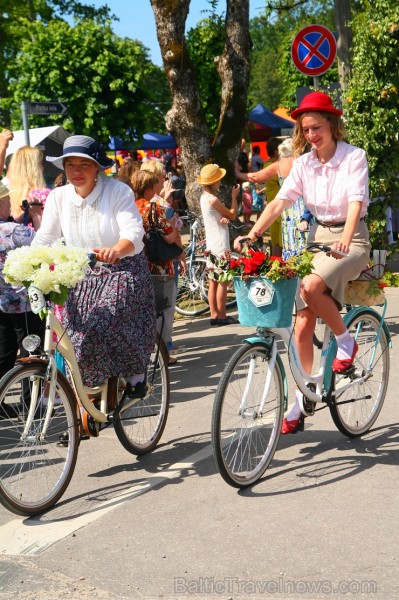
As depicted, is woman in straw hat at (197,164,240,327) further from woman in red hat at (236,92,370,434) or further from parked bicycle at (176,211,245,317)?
woman in red hat at (236,92,370,434)

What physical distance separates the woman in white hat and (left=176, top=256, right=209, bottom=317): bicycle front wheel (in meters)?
6.22

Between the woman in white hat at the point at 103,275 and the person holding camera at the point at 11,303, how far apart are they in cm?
128

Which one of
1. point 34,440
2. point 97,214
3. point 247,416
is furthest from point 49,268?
point 247,416

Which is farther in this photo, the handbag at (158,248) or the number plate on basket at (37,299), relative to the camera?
the handbag at (158,248)

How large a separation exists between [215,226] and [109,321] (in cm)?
548

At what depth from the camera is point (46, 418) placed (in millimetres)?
4875

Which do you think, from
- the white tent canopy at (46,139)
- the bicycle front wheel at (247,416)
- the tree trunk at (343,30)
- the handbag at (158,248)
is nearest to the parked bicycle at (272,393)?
the bicycle front wheel at (247,416)

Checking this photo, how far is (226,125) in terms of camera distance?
12.9 metres

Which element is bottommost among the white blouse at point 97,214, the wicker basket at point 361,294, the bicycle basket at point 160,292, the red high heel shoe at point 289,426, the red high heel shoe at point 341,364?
the red high heel shoe at point 289,426

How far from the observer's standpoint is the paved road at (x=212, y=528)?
3979mm

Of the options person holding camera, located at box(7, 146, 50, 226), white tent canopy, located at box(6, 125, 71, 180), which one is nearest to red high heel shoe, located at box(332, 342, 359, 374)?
person holding camera, located at box(7, 146, 50, 226)

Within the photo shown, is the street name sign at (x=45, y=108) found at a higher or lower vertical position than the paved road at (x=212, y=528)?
higher

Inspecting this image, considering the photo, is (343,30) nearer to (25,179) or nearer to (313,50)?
(313,50)

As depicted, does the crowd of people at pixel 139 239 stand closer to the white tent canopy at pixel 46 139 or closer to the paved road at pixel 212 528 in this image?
the paved road at pixel 212 528
